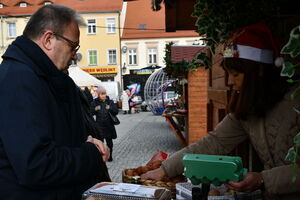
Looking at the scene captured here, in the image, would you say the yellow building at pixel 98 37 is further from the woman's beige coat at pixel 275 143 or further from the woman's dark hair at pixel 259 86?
the woman's dark hair at pixel 259 86

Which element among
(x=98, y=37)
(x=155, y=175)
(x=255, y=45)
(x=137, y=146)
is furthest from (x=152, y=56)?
(x=255, y=45)

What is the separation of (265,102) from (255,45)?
0.92 feet

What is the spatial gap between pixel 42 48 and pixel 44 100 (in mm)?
299

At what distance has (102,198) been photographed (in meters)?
1.69

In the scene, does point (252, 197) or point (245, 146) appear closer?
point (252, 197)

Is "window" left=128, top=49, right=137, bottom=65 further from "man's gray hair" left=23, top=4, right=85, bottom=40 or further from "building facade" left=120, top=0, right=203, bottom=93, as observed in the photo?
"man's gray hair" left=23, top=4, right=85, bottom=40

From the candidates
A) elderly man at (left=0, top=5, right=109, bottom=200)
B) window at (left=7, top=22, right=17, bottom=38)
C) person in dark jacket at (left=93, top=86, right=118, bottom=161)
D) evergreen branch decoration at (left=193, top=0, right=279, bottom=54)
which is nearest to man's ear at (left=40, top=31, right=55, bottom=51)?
elderly man at (left=0, top=5, right=109, bottom=200)

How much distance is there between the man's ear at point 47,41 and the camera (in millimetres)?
1812

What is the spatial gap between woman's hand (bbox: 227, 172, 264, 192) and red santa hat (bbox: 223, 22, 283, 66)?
1.76 feet

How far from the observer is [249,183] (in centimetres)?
163

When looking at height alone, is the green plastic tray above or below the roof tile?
below

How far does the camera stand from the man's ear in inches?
71.4

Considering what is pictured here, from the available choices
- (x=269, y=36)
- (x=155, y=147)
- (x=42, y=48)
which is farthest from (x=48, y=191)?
(x=155, y=147)

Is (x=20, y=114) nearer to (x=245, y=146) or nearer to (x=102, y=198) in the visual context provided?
(x=102, y=198)
